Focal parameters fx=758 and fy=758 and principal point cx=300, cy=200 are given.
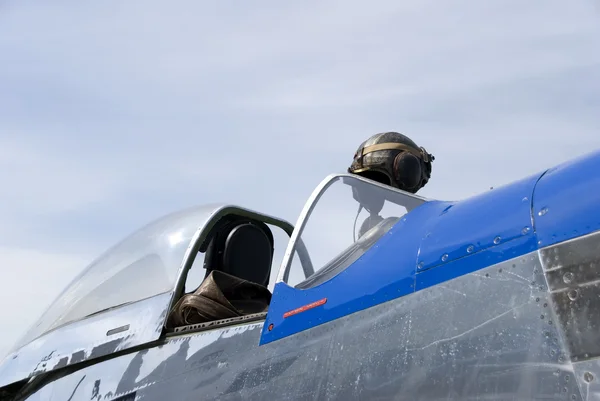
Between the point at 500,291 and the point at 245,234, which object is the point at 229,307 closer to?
the point at 245,234

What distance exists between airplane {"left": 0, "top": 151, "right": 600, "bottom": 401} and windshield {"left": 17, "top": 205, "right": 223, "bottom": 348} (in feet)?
0.06

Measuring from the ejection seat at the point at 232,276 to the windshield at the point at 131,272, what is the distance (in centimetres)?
23

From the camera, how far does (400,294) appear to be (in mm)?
3561

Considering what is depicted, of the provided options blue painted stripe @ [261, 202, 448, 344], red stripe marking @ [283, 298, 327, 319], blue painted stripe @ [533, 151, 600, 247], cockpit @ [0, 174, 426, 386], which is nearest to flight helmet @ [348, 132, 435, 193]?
cockpit @ [0, 174, 426, 386]

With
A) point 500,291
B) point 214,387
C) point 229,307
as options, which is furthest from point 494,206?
point 229,307

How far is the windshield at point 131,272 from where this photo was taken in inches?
218

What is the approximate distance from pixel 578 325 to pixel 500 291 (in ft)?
1.22

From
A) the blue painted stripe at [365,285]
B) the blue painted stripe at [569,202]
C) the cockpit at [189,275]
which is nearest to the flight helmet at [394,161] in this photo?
the cockpit at [189,275]

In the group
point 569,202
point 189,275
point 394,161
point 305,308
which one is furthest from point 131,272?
point 569,202

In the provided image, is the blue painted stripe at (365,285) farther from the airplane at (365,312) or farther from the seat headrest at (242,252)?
the seat headrest at (242,252)

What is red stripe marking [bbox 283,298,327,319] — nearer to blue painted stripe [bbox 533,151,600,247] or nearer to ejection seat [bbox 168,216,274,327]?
ejection seat [bbox 168,216,274,327]

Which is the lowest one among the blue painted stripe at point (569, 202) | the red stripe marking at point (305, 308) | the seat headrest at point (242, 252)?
the seat headrest at point (242, 252)

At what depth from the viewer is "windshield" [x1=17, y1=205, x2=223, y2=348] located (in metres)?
5.53

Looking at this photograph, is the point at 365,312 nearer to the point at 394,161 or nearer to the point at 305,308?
the point at 305,308
